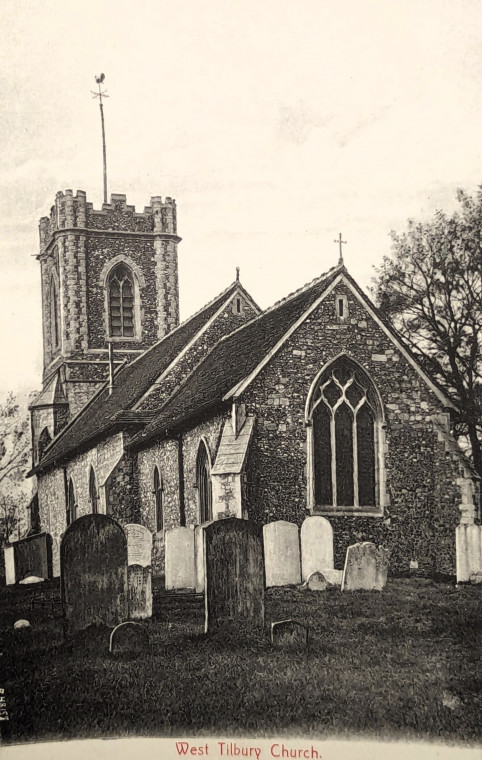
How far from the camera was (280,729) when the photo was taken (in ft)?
30.5

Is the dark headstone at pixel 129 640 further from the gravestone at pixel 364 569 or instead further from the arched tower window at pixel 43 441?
the arched tower window at pixel 43 441

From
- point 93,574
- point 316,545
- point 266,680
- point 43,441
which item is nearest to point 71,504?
point 43,441

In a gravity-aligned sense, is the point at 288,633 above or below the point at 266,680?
above

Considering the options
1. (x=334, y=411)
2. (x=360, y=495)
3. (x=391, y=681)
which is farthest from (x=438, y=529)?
(x=391, y=681)

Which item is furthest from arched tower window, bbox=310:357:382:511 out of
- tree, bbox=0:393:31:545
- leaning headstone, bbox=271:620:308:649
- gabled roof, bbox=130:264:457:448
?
tree, bbox=0:393:31:545

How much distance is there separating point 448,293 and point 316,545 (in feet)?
10.0

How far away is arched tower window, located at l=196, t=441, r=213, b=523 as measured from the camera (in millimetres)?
14547

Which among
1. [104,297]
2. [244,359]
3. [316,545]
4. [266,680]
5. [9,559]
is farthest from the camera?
[104,297]

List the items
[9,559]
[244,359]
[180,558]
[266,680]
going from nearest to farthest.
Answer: [266,680]
[180,558]
[244,359]
[9,559]

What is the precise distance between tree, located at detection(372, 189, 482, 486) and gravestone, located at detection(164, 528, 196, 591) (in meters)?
3.40

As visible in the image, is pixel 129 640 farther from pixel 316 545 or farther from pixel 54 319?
pixel 54 319

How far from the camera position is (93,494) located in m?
17.1

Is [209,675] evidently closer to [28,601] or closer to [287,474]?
[28,601]

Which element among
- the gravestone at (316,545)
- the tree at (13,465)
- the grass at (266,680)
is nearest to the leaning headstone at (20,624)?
the grass at (266,680)
